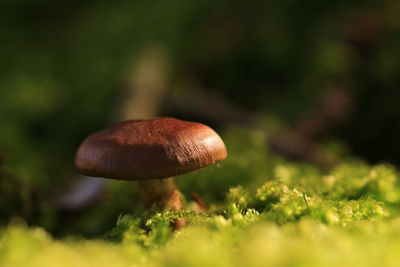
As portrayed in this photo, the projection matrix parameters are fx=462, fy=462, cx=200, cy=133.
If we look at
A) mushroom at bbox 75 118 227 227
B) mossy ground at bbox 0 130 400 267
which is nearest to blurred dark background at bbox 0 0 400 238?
mossy ground at bbox 0 130 400 267

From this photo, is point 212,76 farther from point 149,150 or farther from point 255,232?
point 255,232

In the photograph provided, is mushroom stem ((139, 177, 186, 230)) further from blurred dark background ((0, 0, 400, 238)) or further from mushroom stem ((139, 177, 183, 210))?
blurred dark background ((0, 0, 400, 238))

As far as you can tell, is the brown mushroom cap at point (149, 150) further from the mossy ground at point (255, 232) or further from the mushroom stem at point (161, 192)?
the mushroom stem at point (161, 192)

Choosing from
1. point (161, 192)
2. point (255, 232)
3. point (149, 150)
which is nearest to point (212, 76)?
point (161, 192)

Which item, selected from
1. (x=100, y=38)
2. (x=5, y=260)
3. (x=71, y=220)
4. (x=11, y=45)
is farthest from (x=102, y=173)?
(x=11, y=45)

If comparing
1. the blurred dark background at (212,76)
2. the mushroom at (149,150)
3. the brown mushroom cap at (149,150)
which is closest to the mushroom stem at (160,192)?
the mushroom at (149,150)

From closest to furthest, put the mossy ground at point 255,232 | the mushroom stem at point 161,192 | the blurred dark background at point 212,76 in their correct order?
the mossy ground at point 255,232
the mushroom stem at point 161,192
the blurred dark background at point 212,76
